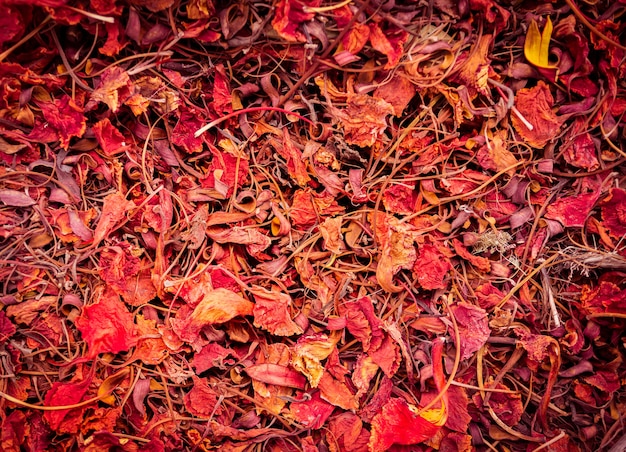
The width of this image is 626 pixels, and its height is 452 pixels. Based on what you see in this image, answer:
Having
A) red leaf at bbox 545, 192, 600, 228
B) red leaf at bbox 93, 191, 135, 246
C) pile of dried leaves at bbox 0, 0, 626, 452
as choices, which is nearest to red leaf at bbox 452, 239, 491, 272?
pile of dried leaves at bbox 0, 0, 626, 452

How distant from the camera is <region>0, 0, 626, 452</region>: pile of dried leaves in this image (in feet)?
3.26

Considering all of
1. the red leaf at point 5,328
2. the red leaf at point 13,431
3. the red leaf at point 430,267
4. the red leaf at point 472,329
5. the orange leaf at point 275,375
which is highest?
the red leaf at point 430,267

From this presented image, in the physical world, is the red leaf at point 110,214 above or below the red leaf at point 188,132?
below

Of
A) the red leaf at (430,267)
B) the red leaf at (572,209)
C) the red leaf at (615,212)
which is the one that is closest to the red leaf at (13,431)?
the red leaf at (430,267)

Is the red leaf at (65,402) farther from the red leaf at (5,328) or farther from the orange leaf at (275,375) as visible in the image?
the orange leaf at (275,375)

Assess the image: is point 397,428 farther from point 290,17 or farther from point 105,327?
point 290,17

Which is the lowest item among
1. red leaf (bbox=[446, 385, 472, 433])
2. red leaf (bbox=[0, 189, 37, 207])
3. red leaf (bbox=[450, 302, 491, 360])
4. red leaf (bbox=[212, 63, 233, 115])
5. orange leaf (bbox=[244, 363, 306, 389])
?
red leaf (bbox=[446, 385, 472, 433])

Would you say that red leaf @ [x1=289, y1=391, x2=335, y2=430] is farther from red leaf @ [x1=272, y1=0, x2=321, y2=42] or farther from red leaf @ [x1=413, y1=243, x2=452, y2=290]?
red leaf @ [x1=272, y1=0, x2=321, y2=42]

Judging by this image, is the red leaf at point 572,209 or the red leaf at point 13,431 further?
the red leaf at point 572,209

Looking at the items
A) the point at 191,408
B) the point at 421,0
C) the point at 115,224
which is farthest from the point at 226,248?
the point at 421,0

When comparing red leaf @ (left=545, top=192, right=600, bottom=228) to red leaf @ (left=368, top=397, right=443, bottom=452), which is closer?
A: red leaf @ (left=368, top=397, right=443, bottom=452)

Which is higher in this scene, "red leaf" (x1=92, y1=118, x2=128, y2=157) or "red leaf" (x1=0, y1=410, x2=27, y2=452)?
"red leaf" (x1=92, y1=118, x2=128, y2=157)

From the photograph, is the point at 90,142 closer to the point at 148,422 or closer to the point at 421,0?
the point at 148,422

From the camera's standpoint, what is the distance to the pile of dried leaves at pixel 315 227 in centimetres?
99
